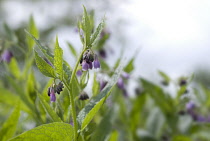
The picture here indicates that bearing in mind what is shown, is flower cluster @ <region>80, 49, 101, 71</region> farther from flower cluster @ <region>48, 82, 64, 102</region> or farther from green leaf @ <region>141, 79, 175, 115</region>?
green leaf @ <region>141, 79, 175, 115</region>

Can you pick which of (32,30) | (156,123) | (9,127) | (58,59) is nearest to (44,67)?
(58,59)

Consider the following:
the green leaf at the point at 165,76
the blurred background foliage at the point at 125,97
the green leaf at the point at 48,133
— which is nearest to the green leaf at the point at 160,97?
the blurred background foliage at the point at 125,97

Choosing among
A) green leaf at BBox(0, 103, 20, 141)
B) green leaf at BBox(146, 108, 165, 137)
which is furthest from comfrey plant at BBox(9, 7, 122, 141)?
green leaf at BBox(146, 108, 165, 137)

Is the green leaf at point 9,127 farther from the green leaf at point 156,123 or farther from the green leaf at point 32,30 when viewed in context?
the green leaf at point 156,123

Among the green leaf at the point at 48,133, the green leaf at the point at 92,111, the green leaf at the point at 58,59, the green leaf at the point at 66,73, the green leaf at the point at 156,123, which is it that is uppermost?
the green leaf at the point at 58,59

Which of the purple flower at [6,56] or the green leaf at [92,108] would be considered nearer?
the green leaf at [92,108]

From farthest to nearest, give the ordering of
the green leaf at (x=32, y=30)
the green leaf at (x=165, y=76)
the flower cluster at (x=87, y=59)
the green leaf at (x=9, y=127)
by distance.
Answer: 1. the green leaf at (x=165, y=76)
2. the green leaf at (x=32, y=30)
3. the green leaf at (x=9, y=127)
4. the flower cluster at (x=87, y=59)
